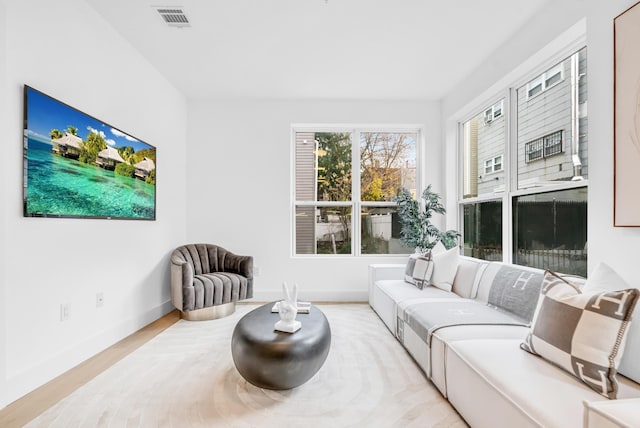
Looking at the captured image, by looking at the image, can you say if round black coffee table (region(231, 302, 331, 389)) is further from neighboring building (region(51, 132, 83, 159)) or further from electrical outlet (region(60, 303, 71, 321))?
neighboring building (region(51, 132, 83, 159))

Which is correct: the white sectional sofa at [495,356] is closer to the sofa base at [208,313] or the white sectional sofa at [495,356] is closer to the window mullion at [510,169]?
the window mullion at [510,169]

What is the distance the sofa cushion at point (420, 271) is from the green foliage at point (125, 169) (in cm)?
311

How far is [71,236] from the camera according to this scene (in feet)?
7.87

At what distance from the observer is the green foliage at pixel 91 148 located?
2.48 m

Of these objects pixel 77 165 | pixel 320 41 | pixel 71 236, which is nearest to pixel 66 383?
pixel 71 236

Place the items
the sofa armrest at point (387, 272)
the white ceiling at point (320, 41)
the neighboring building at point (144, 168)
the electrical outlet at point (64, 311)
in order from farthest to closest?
the sofa armrest at point (387, 272)
the neighboring building at point (144, 168)
the white ceiling at point (320, 41)
the electrical outlet at point (64, 311)

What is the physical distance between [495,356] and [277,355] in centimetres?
122

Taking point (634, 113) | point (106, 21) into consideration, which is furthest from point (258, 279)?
point (634, 113)

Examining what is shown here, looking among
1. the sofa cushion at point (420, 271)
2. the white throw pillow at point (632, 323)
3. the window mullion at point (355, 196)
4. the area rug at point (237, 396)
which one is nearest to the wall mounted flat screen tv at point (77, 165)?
the area rug at point (237, 396)

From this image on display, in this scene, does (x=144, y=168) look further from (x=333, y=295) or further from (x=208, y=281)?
(x=333, y=295)

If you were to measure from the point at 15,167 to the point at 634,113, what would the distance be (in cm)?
369

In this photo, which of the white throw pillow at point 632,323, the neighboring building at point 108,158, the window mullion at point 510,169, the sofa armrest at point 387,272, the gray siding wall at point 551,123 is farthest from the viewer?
the sofa armrest at point 387,272

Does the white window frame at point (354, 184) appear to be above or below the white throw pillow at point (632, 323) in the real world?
above

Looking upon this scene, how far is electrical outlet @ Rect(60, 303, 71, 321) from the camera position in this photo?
7.55 feet
